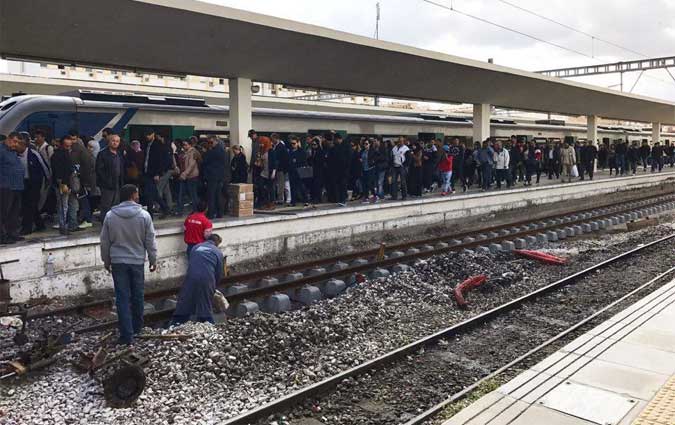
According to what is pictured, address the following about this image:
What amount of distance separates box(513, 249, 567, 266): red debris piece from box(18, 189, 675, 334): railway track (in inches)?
42.6

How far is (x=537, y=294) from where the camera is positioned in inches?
355

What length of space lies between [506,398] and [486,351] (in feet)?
5.90

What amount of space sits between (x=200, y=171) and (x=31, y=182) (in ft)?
11.3

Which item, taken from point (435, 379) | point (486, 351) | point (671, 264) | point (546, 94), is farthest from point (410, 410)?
point (546, 94)

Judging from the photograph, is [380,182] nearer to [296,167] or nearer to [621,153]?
[296,167]

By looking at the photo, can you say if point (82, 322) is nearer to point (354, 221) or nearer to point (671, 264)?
point (354, 221)

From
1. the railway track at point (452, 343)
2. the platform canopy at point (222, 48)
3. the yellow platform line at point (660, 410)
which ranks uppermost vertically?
the platform canopy at point (222, 48)

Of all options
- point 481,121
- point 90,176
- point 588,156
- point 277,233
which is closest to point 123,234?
point 90,176

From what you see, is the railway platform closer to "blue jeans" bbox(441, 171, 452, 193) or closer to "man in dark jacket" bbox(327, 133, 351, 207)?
"man in dark jacket" bbox(327, 133, 351, 207)

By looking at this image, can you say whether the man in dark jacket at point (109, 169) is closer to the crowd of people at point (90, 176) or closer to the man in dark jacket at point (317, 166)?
the crowd of people at point (90, 176)

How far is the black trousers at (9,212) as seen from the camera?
852cm

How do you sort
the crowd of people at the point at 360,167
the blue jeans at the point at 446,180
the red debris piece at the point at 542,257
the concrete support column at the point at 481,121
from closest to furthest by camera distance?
A: the red debris piece at the point at 542,257 → the crowd of people at the point at 360,167 → the blue jeans at the point at 446,180 → the concrete support column at the point at 481,121

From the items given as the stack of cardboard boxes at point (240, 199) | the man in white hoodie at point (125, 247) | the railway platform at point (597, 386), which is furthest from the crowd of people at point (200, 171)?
the railway platform at point (597, 386)

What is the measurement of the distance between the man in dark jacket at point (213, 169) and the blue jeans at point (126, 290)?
5166 mm
